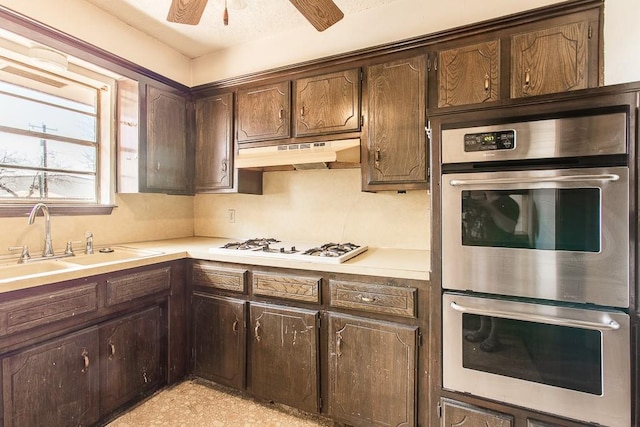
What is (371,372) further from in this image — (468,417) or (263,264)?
(263,264)

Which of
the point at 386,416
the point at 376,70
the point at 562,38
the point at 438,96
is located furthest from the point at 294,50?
the point at 386,416

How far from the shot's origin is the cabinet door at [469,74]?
1.74 metres

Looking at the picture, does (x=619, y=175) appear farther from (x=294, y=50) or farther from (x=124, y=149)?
(x=124, y=149)

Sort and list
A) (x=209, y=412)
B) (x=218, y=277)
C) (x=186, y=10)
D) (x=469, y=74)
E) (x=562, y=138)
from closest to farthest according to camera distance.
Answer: (x=562, y=138) → (x=186, y=10) → (x=469, y=74) → (x=209, y=412) → (x=218, y=277)

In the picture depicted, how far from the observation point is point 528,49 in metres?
1.68

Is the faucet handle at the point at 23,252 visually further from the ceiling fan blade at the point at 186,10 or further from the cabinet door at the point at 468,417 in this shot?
the cabinet door at the point at 468,417

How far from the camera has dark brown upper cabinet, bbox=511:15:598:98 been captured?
62.0 inches

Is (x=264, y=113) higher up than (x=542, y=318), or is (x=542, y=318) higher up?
(x=264, y=113)

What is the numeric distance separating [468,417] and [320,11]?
202 centimetres

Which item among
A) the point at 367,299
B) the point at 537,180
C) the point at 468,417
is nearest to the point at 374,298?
the point at 367,299

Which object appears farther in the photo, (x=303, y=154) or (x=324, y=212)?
(x=324, y=212)

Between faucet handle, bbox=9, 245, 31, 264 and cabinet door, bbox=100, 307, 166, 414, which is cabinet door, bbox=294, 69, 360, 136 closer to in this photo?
cabinet door, bbox=100, 307, 166, 414

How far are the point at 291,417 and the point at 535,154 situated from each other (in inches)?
75.7

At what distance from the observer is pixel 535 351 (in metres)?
1.28
